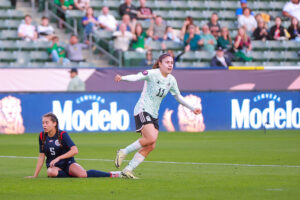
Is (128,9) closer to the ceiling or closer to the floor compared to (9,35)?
closer to the ceiling

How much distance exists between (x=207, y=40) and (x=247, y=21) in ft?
9.98

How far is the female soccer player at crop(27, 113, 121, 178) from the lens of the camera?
1082 cm

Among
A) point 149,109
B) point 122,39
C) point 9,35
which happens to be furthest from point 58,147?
point 122,39

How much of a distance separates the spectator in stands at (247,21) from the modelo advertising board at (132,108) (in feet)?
18.0

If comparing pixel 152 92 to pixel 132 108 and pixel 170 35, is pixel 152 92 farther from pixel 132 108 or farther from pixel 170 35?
pixel 170 35

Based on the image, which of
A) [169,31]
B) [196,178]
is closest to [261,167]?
[196,178]

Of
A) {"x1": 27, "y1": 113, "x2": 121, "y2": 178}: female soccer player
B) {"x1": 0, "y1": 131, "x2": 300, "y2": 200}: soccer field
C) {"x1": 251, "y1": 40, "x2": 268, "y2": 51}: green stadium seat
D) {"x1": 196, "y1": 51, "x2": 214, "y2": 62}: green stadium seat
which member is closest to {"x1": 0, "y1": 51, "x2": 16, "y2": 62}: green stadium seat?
{"x1": 0, "y1": 131, "x2": 300, "y2": 200}: soccer field

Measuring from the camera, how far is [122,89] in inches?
964

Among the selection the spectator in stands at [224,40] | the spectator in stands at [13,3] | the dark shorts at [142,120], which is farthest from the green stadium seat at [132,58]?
the dark shorts at [142,120]

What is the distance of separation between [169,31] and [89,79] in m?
5.11

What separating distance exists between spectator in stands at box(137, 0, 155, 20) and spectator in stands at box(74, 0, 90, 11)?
2017mm

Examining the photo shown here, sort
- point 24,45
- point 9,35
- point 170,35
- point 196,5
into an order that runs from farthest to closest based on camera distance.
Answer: point 196,5 → point 170,35 → point 9,35 → point 24,45

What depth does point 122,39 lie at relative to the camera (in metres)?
26.4

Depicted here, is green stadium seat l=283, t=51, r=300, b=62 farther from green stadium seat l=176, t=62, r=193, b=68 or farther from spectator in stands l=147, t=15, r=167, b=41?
spectator in stands l=147, t=15, r=167, b=41
